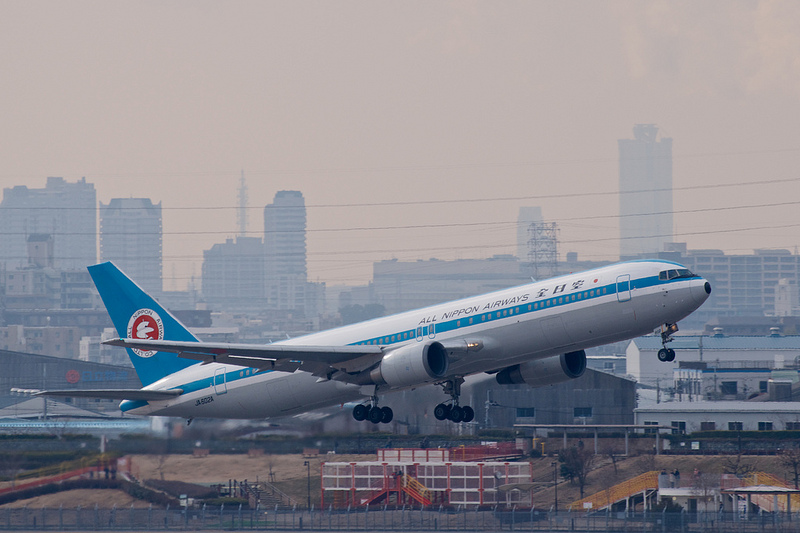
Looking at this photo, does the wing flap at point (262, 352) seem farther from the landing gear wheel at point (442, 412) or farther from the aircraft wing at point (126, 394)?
the landing gear wheel at point (442, 412)

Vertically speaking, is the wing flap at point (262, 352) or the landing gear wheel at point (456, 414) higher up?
the wing flap at point (262, 352)

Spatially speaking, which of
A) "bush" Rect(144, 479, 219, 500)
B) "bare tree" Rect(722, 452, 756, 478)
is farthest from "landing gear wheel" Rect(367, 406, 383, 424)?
"bare tree" Rect(722, 452, 756, 478)

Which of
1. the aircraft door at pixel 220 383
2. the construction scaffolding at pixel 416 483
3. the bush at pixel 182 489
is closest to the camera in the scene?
the aircraft door at pixel 220 383

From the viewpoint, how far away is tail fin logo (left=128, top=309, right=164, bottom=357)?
53.9 meters

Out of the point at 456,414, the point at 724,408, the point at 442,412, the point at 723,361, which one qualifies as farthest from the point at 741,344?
the point at 442,412

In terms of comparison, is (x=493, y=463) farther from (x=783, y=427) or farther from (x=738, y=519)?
(x=783, y=427)

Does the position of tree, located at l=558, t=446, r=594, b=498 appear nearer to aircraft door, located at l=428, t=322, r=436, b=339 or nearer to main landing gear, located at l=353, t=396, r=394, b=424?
main landing gear, located at l=353, t=396, r=394, b=424

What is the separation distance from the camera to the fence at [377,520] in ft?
Result: 167

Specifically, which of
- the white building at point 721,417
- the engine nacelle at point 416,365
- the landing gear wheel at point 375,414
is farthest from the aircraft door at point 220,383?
the white building at point 721,417

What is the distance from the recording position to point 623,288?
4253cm

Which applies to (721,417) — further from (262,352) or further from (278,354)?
(262,352)

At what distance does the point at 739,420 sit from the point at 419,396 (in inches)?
1317

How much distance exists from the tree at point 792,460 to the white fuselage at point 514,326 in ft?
80.2

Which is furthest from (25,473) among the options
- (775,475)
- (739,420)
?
(739,420)
